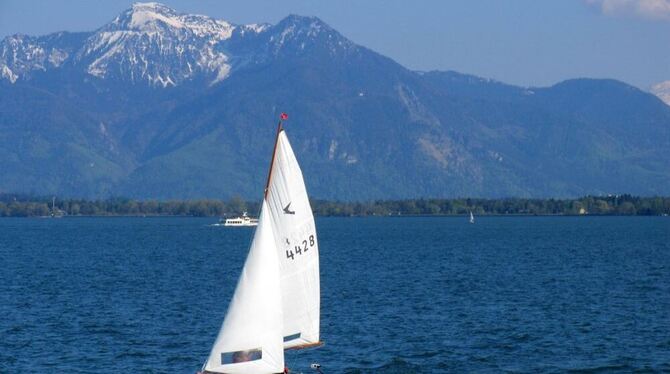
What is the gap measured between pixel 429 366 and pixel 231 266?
64653mm

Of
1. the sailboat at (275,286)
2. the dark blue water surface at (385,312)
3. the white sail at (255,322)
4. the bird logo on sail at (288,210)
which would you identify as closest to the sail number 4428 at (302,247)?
the sailboat at (275,286)

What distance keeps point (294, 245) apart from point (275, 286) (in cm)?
143

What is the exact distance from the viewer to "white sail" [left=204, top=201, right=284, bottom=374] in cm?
4116

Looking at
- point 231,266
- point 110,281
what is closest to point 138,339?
point 110,281

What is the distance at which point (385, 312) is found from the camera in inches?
2891

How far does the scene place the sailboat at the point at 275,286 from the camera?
134 feet

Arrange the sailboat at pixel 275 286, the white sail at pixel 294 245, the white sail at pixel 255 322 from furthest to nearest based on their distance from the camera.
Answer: the white sail at pixel 255 322 → the sailboat at pixel 275 286 → the white sail at pixel 294 245

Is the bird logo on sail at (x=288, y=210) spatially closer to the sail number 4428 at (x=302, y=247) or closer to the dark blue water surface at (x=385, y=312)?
the sail number 4428 at (x=302, y=247)

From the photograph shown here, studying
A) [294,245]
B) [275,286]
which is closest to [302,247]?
[294,245]

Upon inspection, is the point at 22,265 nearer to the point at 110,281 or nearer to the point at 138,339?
the point at 110,281

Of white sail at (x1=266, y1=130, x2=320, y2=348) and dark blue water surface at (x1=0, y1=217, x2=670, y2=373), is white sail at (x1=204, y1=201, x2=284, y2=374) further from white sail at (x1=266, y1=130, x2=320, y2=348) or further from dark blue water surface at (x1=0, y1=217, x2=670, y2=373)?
dark blue water surface at (x1=0, y1=217, x2=670, y2=373)

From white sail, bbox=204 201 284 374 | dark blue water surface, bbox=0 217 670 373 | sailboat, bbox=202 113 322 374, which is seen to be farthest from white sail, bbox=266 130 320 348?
dark blue water surface, bbox=0 217 670 373

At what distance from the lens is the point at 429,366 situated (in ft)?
179

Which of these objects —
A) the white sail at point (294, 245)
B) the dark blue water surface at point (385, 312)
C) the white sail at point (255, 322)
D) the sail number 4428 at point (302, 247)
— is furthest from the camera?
the dark blue water surface at point (385, 312)
